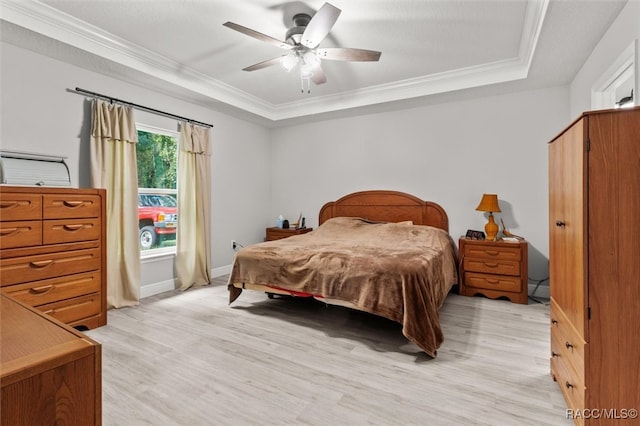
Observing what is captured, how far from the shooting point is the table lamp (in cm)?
379

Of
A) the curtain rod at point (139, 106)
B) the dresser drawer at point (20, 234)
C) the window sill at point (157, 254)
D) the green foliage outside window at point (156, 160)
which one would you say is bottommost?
the window sill at point (157, 254)

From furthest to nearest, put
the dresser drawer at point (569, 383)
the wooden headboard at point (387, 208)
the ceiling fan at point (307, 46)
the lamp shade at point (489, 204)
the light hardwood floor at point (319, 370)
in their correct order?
the wooden headboard at point (387, 208)
the lamp shade at point (489, 204)
the ceiling fan at point (307, 46)
the light hardwood floor at point (319, 370)
the dresser drawer at point (569, 383)

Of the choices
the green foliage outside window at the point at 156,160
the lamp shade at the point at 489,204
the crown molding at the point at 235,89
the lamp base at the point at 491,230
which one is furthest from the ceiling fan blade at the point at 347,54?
the green foliage outside window at the point at 156,160

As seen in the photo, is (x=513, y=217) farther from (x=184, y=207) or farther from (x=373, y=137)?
(x=184, y=207)

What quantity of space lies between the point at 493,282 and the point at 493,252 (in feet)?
1.12

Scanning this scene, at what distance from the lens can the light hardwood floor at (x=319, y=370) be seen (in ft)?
5.58

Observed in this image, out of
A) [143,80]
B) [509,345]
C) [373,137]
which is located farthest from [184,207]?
[509,345]

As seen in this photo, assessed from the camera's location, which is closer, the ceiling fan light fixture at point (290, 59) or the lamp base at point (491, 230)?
the ceiling fan light fixture at point (290, 59)

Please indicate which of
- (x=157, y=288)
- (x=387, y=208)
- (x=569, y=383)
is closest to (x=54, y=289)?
(x=157, y=288)

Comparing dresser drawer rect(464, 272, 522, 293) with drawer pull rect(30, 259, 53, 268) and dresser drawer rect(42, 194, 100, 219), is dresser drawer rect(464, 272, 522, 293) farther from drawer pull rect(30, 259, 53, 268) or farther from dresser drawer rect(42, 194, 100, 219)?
drawer pull rect(30, 259, 53, 268)

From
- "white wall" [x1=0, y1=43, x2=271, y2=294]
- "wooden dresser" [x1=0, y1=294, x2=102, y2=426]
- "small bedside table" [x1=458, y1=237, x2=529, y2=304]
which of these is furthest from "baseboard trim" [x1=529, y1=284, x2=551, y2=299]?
"wooden dresser" [x1=0, y1=294, x2=102, y2=426]

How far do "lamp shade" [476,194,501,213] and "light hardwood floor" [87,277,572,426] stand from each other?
1152 millimetres

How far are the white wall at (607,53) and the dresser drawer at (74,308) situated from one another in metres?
4.46

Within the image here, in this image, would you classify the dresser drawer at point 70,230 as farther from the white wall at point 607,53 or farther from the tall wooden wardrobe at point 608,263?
the white wall at point 607,53
